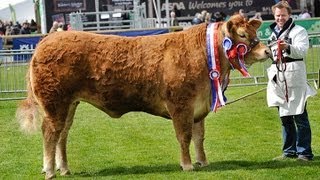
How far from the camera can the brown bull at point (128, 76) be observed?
9344 millimetres

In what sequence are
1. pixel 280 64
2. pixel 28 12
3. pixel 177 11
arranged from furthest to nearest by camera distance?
pixel 28 12 < pixel 177 11 < pixel 280 64

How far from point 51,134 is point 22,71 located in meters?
10.3

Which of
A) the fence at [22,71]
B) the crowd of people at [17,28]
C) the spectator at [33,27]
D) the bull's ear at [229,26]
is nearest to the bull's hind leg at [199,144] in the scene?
the bull's ear at [229,26]

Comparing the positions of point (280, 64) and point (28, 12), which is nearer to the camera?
point (280, 64)

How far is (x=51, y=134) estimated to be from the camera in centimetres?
941

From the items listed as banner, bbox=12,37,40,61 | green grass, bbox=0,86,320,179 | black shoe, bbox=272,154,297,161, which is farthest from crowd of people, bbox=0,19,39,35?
black shoe, bbox=272,154,297,161

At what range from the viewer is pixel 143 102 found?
949 centimetres

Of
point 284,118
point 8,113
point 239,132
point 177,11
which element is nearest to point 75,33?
point 284,118

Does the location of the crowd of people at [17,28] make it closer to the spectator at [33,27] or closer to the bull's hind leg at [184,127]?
the spectator at [33,27]

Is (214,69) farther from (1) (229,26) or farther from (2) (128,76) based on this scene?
(2) (128,76)

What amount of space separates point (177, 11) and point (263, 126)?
26782 millimetres

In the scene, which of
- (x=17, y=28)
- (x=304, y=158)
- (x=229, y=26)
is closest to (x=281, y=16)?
(x=229, y=26)

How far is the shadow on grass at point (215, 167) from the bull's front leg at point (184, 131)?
0.20 m

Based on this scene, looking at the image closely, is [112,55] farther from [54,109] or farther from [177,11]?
[177,11]
